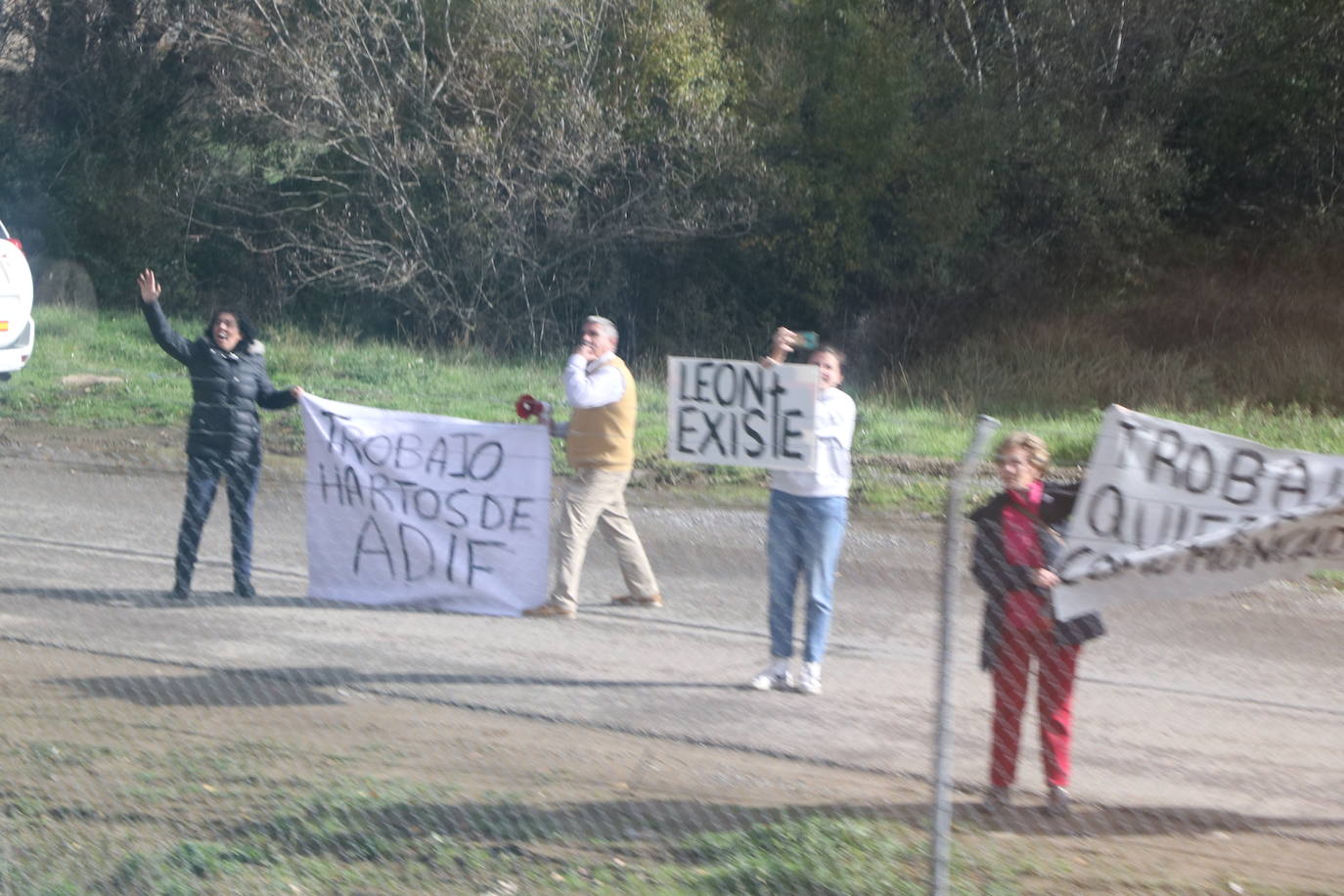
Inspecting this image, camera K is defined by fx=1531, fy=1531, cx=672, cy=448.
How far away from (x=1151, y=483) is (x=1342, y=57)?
69.8ft

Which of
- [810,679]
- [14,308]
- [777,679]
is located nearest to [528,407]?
[777,679]

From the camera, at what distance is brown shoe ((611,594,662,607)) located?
8461 mm

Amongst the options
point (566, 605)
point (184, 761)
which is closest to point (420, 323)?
point (566, 605)

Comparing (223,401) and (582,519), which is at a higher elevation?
(223,401)

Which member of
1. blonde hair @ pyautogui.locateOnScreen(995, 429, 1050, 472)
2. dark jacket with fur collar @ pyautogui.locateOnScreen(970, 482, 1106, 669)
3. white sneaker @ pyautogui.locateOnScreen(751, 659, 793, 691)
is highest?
blonde hair @ pyautogui.locateOnScreen(995, 429, 1050, 472)

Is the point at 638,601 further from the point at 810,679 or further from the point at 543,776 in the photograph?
the point at 543,776

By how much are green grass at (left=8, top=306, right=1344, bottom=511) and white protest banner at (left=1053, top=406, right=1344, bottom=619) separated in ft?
19.8

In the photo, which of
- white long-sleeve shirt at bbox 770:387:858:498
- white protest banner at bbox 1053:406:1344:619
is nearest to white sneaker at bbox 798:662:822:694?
white long-sleeve shirt at bbox 770:387:858:498

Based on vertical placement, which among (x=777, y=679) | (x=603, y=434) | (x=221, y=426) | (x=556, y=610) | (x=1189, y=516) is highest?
(x=1189, y=516)

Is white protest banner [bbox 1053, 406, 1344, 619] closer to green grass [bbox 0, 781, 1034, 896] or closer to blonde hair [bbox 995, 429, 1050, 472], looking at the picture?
blonde hair [bbox 995, 429, 1050, 472]

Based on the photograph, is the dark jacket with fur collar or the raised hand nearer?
the dark jacket with fur collar

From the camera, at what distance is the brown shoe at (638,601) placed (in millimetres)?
8461

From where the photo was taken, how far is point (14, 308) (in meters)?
14.3

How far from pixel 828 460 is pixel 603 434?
1530 mm
